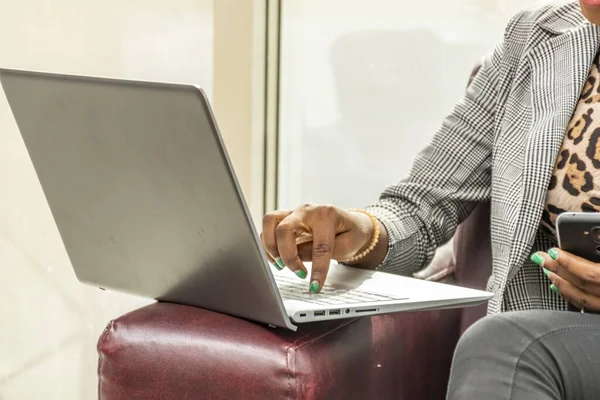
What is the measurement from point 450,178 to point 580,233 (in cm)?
34

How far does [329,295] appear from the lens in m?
0.86

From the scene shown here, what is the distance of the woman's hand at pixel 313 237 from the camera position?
901mm

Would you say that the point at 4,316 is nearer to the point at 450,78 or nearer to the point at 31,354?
the point at 31,354

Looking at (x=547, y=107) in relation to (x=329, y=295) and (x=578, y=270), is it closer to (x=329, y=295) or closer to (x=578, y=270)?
(x=578, y=270)

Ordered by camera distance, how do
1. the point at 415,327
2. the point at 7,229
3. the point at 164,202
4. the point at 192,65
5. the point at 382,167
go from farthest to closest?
the point at 382,167 < the point at 192,65 < the point at 7,229 < the point at 415,327 < the point at 164,202

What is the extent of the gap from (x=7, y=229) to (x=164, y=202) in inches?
22.6

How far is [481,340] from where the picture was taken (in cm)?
85

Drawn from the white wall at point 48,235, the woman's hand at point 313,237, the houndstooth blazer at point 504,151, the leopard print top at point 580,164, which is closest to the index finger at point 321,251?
the woman's hand at point 313,237

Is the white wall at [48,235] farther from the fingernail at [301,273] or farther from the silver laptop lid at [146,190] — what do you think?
the fingernail at [301,273]

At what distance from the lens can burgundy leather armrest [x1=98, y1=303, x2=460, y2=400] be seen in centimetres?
77

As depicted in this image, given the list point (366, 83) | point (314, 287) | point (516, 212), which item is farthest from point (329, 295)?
point (366, 83)

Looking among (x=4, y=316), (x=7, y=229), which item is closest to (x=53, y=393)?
(x=4, y=316)

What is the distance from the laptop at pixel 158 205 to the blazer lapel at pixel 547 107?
22 cm

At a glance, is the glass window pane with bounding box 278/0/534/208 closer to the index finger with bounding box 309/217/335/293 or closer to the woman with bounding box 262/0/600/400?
the woman with bounding box 262/0/600/400
